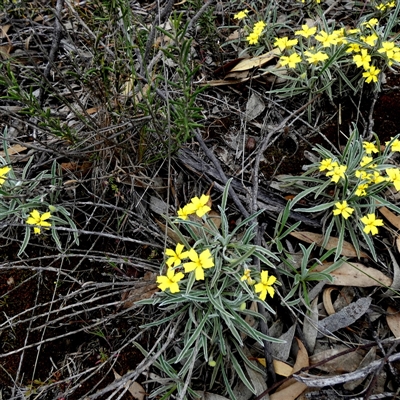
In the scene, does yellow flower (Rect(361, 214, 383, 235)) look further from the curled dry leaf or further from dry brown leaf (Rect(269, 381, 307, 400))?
dry brown leaf (Rect(269, 381, 307, 400))

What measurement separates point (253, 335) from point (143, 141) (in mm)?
1229

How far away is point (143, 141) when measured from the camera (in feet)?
7.92

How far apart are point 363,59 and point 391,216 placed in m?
1.00

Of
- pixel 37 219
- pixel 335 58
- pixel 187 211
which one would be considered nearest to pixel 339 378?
pixel 187 211

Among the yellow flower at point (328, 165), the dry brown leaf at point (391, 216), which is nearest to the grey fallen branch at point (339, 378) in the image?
the dry brown leaf at point (391, 216)

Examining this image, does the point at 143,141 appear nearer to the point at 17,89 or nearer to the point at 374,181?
the point at 17,89

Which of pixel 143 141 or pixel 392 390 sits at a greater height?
pixel 143 141

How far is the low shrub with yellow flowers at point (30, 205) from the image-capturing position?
223 cm

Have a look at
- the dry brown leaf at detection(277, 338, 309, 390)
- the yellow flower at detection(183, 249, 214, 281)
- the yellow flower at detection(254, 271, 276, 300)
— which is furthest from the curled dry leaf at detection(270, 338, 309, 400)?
the yellow flower at detection(183, 249, 214, 281)

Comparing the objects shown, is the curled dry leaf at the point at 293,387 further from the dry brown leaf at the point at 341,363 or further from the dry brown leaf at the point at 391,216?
the dry brown leaf at the point at 391,216

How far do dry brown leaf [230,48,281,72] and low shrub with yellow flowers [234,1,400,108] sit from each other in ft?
0.25

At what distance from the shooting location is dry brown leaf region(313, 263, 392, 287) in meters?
2.21

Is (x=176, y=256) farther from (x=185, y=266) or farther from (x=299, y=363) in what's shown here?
(x=299, y=363)

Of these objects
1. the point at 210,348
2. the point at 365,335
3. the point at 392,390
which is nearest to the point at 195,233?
the point at 210,348
